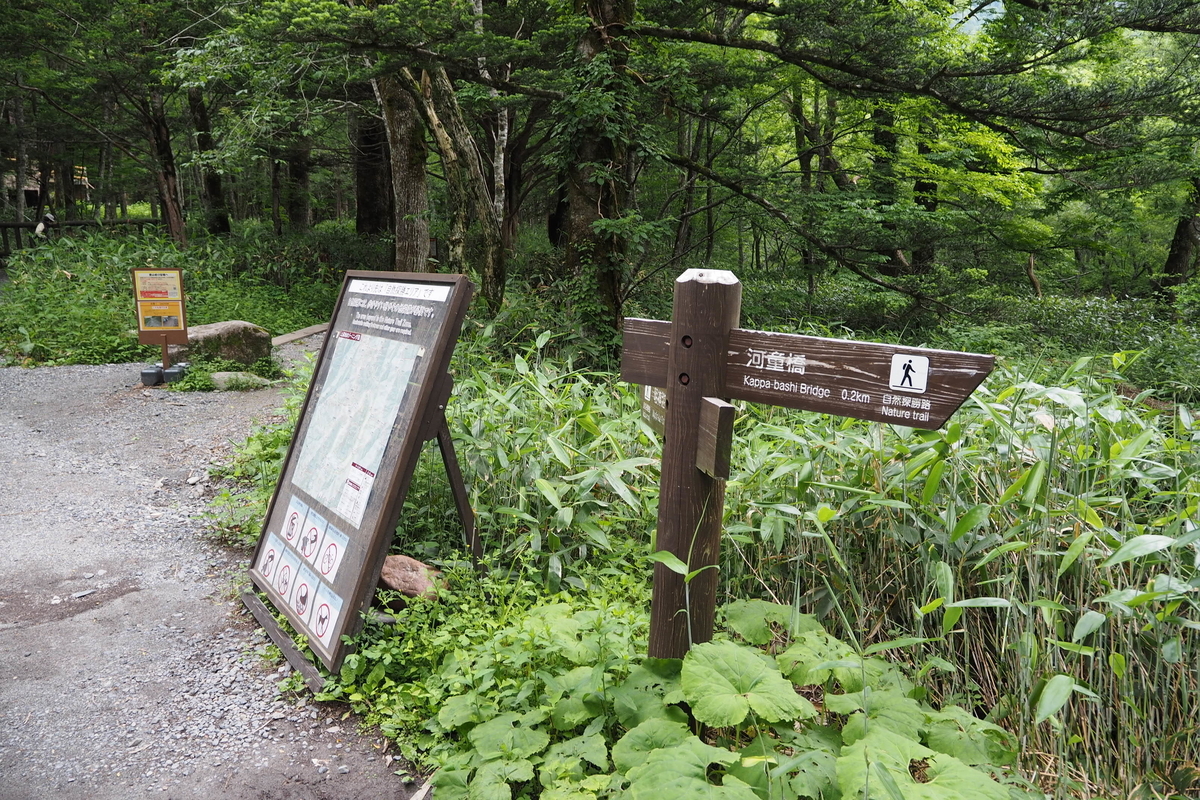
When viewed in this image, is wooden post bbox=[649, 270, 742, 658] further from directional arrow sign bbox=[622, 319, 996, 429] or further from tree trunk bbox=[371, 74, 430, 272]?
tree trunk bbox=[371, 74, 430, 272]

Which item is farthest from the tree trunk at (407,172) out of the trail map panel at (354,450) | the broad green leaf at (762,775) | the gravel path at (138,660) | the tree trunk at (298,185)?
the broad green leaf at (762,775)

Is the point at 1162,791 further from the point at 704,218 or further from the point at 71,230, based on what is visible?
the point at 71,230

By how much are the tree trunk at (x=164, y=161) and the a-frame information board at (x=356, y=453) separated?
12402mm

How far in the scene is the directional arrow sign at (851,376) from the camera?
1.82 meters

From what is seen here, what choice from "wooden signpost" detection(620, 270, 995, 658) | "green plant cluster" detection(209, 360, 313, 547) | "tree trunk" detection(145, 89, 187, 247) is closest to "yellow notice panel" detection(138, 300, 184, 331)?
"green plant cluster" detection(209, 360, 313, 547)

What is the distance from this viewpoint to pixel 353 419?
11.3 feet

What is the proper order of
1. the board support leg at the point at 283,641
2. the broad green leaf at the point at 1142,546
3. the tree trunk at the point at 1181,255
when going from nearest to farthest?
the broad green leaf at the point at 1142,546 → the board support leg at the point at 283,641 → the tree trunk at the point at 1181,255

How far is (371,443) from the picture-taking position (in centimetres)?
322

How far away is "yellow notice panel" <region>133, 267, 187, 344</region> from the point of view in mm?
7914

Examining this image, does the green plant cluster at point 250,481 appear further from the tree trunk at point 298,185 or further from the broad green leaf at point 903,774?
the tree trunk at point 298,185

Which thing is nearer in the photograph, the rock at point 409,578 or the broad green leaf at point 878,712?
the broad green leaf at point 878,712

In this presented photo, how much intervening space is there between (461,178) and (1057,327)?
25.6ft

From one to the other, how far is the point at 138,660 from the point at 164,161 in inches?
524

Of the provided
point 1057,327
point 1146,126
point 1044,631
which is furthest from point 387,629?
point 1057,327
